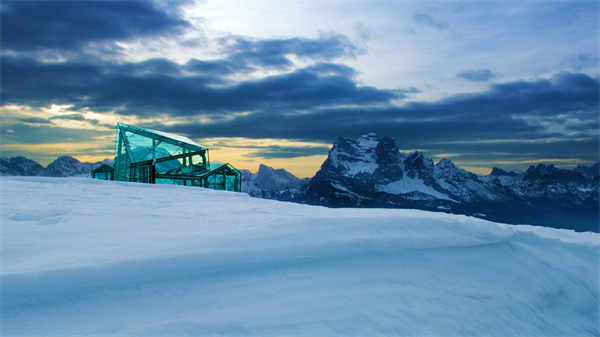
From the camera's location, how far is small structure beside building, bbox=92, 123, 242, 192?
30.0 meters

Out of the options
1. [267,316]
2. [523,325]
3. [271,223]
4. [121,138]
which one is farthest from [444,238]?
[121,138]

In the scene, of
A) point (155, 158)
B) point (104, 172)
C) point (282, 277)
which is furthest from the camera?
point (104, 172)

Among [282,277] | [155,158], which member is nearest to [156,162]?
[155,158]

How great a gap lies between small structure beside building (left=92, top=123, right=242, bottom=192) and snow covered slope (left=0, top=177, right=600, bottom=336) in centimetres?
2577

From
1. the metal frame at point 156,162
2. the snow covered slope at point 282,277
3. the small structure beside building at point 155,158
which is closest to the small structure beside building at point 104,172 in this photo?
the small structure beside building at point 155,158

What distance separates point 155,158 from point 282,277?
2944cm

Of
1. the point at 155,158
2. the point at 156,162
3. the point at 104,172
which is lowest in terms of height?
the point at 104,172

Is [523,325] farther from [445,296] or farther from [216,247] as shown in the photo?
[216,247]

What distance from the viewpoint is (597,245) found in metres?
5.99

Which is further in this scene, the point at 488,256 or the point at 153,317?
the point at 488,256

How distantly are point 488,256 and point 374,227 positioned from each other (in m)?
1.71

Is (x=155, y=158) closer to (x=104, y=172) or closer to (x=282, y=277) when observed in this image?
(x=104, y=172)

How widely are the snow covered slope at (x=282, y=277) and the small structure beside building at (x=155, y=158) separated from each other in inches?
1015

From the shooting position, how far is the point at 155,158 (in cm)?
2986
